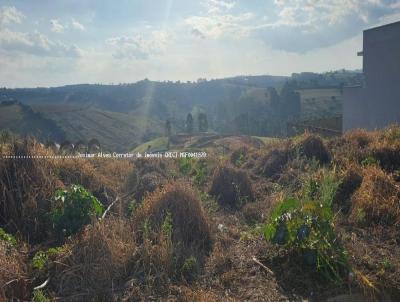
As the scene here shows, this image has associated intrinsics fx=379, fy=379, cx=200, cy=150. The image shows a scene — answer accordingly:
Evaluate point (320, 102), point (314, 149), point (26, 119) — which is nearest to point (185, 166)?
point (314, 149)

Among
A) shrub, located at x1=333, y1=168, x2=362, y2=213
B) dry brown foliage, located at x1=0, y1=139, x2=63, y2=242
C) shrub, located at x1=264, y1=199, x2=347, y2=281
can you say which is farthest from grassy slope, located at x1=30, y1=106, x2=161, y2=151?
shrub, located at x1=264, y1=199, x2=347, y2=281

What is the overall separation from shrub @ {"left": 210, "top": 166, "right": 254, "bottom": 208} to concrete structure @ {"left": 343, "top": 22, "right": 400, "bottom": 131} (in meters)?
16.2

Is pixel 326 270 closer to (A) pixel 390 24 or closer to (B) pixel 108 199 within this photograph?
(B) pixel 108 199

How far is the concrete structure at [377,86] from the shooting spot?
67.9ft

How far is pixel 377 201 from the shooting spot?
4766 mm

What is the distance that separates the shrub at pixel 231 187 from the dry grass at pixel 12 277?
3127 mm

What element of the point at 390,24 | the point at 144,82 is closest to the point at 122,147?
the point at 390,24

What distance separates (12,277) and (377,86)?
73.3 feet

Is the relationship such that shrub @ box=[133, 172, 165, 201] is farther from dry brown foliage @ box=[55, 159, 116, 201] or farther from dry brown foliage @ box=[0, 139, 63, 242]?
dry brown foliage @ box=[0, 139, 63, 242]

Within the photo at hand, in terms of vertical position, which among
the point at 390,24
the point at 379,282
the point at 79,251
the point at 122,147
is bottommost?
the point at 122,147

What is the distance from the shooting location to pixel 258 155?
8.69m

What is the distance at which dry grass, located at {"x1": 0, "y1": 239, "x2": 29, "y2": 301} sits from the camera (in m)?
3.28

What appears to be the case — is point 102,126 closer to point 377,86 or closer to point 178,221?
point 377,86

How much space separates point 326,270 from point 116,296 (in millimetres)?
1881
